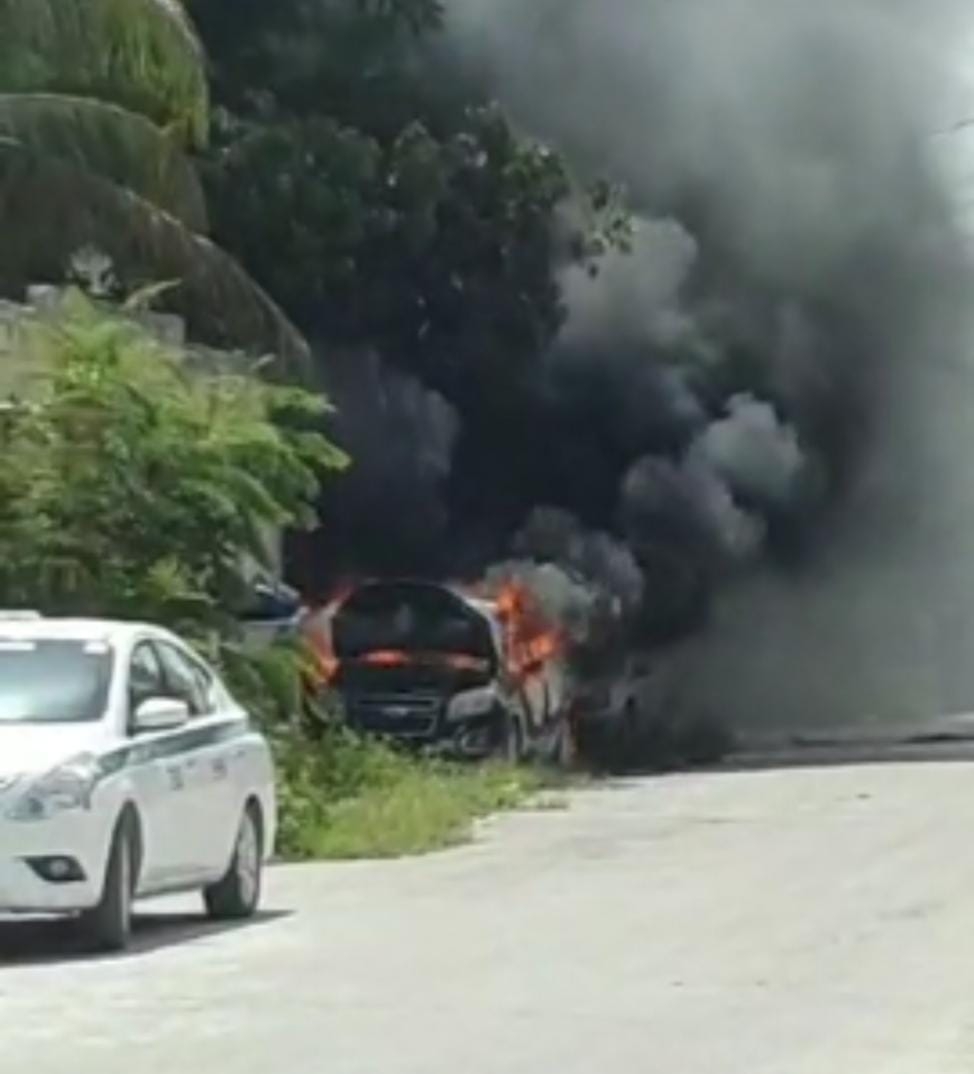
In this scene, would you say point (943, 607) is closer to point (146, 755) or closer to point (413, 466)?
point (413, 466)

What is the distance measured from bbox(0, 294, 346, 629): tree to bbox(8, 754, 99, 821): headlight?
7422 mm

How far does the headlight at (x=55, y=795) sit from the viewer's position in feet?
51.3

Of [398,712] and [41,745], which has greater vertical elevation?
[398,712]

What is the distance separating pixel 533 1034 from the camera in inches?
528

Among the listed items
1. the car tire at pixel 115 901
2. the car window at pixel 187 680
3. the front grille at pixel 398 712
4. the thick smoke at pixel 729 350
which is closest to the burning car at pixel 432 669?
the front grille at pixel 398 712

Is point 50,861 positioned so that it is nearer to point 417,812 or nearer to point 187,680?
point 187,680

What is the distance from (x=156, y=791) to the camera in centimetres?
1648

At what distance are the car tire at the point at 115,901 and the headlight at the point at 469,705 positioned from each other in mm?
16023

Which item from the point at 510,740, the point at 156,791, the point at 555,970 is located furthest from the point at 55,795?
the point at 510,740

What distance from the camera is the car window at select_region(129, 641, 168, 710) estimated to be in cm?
1683

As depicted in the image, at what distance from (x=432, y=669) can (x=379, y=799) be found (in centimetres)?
710

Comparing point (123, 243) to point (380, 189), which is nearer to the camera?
point (123, 243)

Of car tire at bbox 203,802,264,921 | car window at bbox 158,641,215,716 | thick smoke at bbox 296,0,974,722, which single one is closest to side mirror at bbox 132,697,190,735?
car window at bbox 158,641,215,716

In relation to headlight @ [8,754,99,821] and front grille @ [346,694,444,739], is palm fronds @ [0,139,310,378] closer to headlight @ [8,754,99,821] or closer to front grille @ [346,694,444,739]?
front grille @ [346,694,444,739]
